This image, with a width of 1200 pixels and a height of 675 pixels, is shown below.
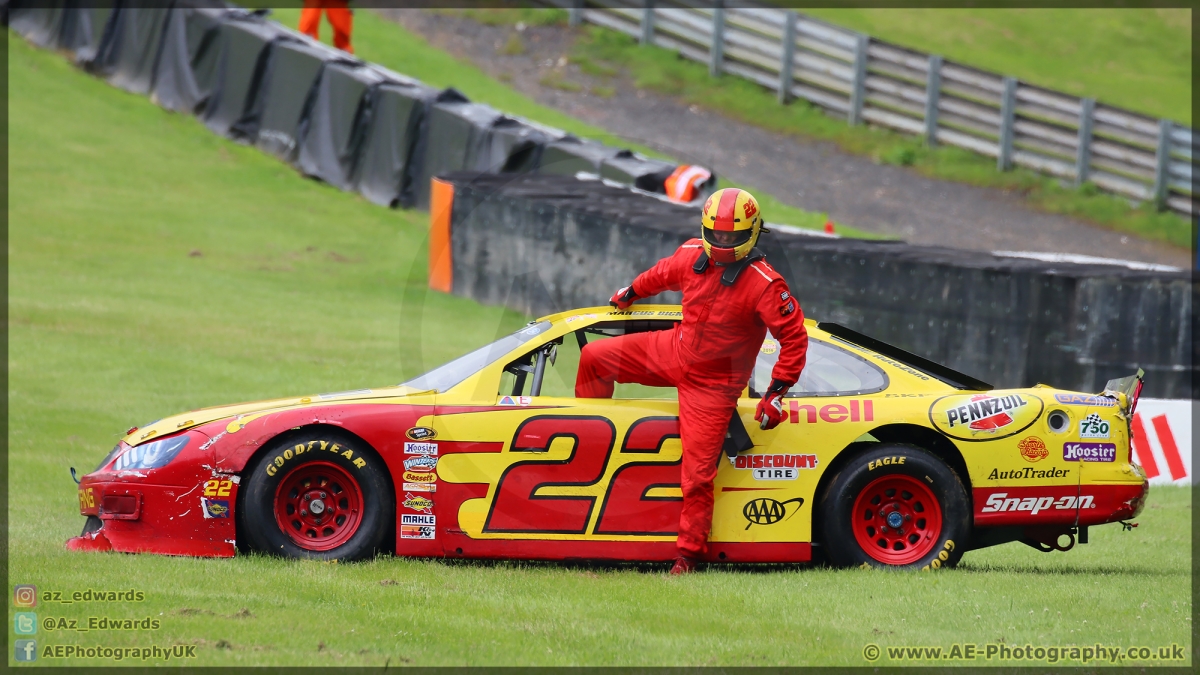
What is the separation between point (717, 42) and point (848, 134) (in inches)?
147

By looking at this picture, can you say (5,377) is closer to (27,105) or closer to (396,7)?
(27,105)

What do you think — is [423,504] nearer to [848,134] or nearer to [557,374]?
[557,374]

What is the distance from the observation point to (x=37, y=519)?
7.55 m

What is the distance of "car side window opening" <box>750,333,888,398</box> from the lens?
21.7 feet

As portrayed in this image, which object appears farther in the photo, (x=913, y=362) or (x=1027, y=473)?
(x=913, y=362)

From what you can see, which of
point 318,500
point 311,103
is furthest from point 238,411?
point 311,103

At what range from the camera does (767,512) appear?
21.1 ft

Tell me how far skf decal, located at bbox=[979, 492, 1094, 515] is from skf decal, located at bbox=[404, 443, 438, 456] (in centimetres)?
271

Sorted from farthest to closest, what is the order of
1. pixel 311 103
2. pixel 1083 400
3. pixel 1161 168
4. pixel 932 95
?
pixel 932 95
pixel 1161 168
pixel 311 103
pixel 1083 400

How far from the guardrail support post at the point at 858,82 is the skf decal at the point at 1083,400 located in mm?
19525

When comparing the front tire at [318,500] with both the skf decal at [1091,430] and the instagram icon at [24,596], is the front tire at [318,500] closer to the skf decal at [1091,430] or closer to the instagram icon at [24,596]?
the instagram icon at [24,596]

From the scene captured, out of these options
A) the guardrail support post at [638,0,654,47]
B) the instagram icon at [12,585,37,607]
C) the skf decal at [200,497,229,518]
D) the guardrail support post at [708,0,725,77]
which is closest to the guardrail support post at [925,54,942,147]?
the guardrail support post at [708,0,725,77]

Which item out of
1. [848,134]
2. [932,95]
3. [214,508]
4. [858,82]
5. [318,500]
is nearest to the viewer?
[214,508]

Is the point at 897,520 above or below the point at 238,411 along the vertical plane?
below
